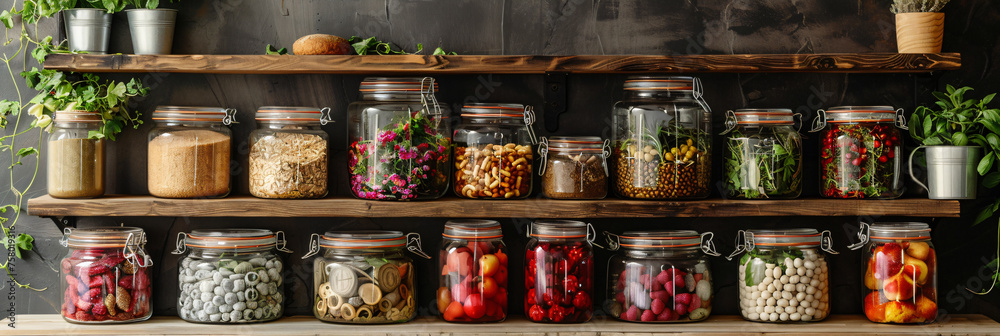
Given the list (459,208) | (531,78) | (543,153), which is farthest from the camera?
(531,78)

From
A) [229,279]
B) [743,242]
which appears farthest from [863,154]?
[229,279]

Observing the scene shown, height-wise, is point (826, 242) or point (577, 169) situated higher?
point (577, 169)

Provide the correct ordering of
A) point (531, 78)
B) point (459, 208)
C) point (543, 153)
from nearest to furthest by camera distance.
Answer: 1. point (459, 208)
2. point (543, 153)
3. point (531, 78)

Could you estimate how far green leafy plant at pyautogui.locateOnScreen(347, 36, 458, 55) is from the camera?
175 centimetres

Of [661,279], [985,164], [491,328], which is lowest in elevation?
[491,328]

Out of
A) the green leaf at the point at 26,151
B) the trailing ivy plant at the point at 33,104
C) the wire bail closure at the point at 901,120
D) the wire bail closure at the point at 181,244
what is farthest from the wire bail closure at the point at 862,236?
the green leaf at the point at 26,151

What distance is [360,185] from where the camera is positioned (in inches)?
65.9

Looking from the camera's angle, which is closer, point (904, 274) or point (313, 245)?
point (904, 274)

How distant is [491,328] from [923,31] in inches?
48.7

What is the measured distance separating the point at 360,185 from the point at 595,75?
0.66m

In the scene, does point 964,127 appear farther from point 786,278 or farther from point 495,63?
point 495,63

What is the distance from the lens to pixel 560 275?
1.68 m

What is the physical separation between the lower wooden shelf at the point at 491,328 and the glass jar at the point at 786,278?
31 mm

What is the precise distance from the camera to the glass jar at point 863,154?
167 cm
